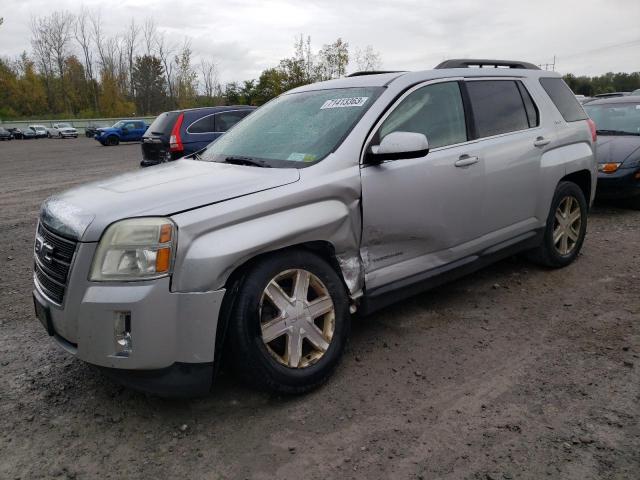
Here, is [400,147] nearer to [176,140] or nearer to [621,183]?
[621,183]

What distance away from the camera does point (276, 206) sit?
9.09 feet

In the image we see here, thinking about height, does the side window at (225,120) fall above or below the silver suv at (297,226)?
above

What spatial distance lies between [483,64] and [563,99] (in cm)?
87

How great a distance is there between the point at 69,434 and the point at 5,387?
77 cm

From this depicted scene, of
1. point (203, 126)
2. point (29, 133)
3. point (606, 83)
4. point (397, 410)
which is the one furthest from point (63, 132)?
point (606, 83)

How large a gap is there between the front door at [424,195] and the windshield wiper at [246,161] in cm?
61

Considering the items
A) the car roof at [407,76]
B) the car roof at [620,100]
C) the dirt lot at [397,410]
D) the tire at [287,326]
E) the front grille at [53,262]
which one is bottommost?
the dirt lot at [397,410]

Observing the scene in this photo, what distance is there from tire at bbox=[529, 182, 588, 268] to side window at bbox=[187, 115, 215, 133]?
Result: 822 centimetres

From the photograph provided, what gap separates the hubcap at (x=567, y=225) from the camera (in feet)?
15.6

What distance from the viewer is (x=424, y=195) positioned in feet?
11.2

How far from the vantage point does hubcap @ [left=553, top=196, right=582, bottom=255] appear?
477cm

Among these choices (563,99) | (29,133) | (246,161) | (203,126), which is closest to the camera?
(246,161)

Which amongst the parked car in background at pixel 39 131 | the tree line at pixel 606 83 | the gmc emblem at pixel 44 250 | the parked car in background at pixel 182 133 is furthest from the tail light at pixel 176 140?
the tree line at pixel 606 83

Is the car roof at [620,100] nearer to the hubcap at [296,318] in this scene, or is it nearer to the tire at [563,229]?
the tire at [563,229]
